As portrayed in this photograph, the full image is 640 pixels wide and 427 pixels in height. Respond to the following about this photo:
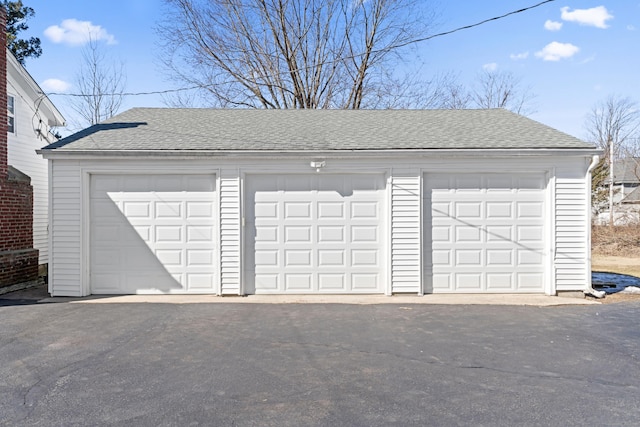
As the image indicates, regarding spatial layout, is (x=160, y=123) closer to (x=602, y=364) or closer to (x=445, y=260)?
(x=445, y=260)

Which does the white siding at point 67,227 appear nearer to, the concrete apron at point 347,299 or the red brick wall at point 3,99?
the concrete apron at point 347,299

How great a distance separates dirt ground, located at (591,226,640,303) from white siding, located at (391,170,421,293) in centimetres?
689

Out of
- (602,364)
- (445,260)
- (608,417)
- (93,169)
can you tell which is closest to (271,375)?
(608,417)

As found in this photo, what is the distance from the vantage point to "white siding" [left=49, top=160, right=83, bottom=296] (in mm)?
8508

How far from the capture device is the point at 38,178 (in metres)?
14.1

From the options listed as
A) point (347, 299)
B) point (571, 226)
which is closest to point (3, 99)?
point (347, 299)

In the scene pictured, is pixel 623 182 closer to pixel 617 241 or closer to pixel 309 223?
pixel 617 241

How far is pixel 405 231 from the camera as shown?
28.1ft

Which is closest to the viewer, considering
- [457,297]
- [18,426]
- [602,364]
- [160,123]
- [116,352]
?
[18,426]

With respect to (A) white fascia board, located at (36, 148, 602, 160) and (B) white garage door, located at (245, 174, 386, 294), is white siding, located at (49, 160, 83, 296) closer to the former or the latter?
(A) white fascia board, located at (36, 148, 602, 160)

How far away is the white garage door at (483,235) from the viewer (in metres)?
8.65

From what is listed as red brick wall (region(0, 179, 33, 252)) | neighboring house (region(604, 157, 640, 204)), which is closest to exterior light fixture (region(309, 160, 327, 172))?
red brick wall (region(0, 179, 33, 252))

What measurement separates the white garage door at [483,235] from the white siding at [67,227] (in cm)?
665

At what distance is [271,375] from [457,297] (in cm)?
498
